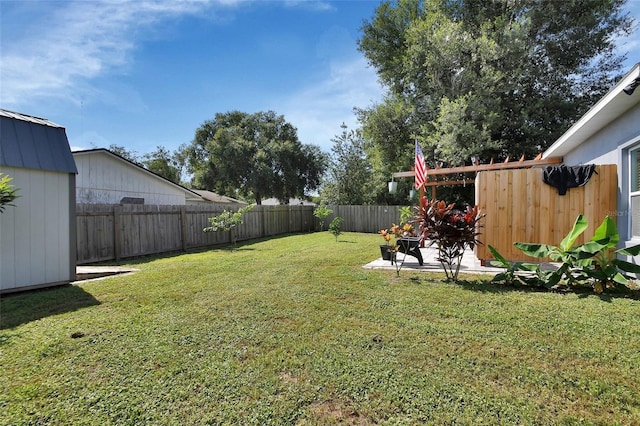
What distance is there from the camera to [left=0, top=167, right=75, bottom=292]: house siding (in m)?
4.59

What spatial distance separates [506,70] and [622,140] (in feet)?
30.6

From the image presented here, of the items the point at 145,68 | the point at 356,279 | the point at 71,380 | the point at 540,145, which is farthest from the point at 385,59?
the point at 71,380

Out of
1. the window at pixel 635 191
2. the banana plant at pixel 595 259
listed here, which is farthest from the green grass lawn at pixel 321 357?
the window at pixel 635 191

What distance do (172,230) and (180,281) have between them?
17.2 feet

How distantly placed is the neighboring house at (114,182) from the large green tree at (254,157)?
9.38 metres

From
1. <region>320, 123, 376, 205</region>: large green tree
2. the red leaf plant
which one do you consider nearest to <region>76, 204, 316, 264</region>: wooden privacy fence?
the red leaf plant

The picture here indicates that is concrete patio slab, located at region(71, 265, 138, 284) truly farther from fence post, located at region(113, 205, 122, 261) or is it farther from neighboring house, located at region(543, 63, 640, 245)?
neighboring house, located at region(543, 63, 640, 245)

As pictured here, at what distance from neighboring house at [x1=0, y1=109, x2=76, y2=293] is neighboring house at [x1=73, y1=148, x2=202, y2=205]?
272 inches

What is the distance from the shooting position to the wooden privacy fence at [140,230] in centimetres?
798

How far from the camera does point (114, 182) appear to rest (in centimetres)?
1241

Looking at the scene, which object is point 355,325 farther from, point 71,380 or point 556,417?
point 71,380

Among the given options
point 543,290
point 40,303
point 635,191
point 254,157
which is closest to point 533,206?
point 635,191

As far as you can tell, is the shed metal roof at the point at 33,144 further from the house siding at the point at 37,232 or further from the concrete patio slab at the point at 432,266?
the concrete patio slab at the point at 432,266

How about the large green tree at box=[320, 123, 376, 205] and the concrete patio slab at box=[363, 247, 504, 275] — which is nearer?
the concrete patio slab at box=[363, 247, 504, 275]
